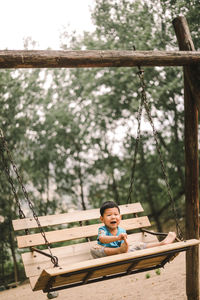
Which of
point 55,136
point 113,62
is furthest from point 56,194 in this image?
point 113,62

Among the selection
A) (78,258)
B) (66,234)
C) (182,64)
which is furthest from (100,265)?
(182,64)

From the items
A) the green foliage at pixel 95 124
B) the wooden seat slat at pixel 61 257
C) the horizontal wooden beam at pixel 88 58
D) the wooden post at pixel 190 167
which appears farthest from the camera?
the green foliage at pixel 95 124

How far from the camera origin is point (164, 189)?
1221cm

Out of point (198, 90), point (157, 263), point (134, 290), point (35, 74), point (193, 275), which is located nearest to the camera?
point (157, 263)

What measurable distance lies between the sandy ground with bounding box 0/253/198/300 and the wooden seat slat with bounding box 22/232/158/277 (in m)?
1.51

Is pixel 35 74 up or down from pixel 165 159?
up

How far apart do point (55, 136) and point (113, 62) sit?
26.0 ft

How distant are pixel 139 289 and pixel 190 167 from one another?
9.54 feet

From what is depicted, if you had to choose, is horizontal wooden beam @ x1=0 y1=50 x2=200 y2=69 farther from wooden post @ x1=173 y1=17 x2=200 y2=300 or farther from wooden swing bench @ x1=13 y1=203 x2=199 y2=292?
wooden swing bench @ x1=13 y1=203 x2=199 y2=292

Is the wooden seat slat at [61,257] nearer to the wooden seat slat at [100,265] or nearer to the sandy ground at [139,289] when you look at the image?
the wooden seat slat at [100,265]

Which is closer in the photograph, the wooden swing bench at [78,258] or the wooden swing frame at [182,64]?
the wooden swing bench at [78,258]

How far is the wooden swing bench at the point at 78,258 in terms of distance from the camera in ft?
9.47

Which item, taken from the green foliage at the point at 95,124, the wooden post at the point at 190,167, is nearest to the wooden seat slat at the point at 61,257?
the wooden post at the point at 190,167

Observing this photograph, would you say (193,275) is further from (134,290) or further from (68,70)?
(68,70)
